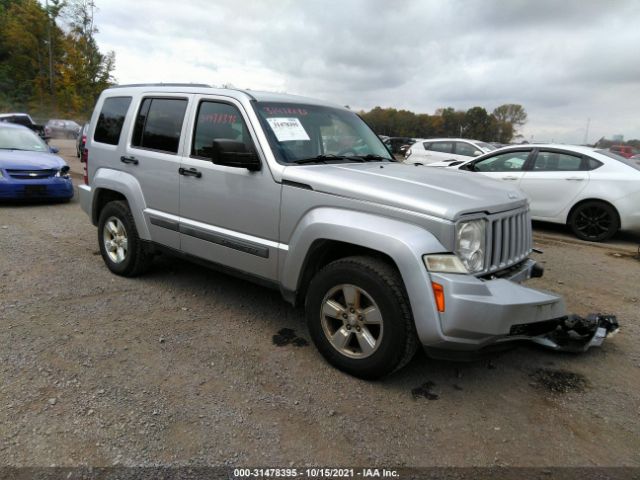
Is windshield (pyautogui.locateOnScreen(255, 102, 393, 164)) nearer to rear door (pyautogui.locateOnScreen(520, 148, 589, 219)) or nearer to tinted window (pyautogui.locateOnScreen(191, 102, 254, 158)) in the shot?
tinted window (pyautogui.locateOnScreen(191, 102, 254, 158))

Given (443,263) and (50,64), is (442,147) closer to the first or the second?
(443,263)

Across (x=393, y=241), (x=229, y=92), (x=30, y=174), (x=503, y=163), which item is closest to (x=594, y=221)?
(x=503, y=163)

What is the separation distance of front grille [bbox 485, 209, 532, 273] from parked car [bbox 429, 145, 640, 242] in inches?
196

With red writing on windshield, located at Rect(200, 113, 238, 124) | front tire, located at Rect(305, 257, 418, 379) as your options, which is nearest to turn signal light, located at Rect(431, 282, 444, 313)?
front tire, located at Rect(305, 257, 418, 379)

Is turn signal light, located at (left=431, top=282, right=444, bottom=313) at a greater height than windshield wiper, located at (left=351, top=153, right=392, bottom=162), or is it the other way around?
windshield wiper, located at (left=351, top=153, right=392, bottom=162)

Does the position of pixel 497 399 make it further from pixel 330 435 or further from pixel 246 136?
pixel 246 136

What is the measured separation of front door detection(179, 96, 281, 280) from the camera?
3.66 meters

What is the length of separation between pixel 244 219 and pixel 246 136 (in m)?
0.66

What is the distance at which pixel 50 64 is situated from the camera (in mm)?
50844

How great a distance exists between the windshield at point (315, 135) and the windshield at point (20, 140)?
7.67 meters

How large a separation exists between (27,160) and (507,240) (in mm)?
8759

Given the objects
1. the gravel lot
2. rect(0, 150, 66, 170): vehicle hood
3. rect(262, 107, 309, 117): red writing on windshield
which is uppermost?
rect(262, 107, 309, 117): red writing on windshield

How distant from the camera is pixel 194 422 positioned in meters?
2.76

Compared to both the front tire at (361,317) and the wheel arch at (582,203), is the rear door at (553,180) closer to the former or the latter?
the wheel arch at (582,203)
